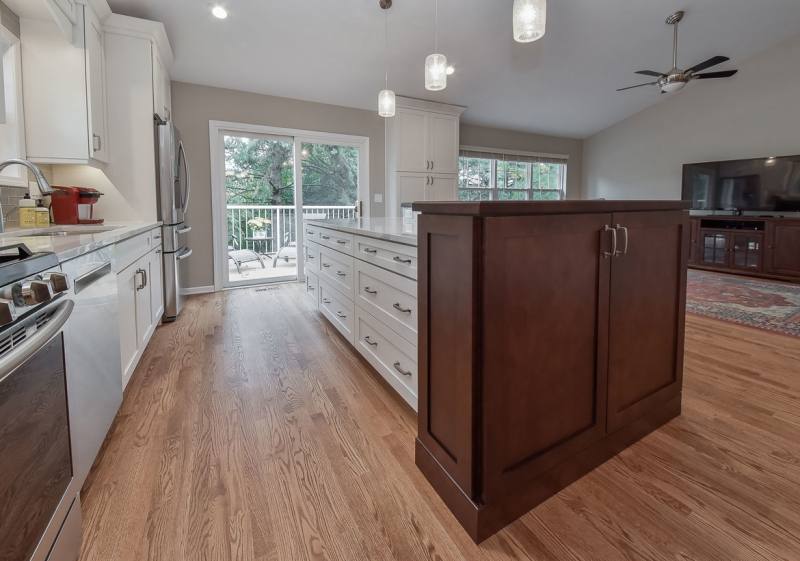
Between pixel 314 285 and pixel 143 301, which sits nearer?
pixel 143 301

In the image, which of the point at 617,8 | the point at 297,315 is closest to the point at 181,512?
the point at 297,315

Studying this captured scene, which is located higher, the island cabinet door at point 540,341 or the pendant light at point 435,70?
the pendant light at point 435,70

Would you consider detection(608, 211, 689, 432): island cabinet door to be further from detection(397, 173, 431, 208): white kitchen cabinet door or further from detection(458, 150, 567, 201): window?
detection(458, 150, 567, 201): window

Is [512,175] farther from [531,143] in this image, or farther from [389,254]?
[389,254]

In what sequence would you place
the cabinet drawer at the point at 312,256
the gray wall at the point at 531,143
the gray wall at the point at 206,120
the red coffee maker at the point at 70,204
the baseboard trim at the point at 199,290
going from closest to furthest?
the red coffee maker at the point at 70,204 < the cabinet drawer at the point at 312,256 < the gray wall at the point at 206,120 < the baseboard trim at the point at 199,290 < the gray wall at the point at 531,143

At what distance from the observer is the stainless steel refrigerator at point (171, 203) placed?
3133mm

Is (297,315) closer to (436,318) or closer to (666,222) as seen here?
(436,318)

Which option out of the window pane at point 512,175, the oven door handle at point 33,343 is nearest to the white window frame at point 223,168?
the window pane at point 512,175

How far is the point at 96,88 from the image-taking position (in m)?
2.69

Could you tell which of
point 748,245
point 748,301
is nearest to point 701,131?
point 748,245

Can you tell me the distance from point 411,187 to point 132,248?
3859 mm

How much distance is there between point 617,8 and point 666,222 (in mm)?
3712

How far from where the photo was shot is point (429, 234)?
1229mm

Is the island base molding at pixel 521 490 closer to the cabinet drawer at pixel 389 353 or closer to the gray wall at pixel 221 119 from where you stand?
the cabinet drawer at pixel 389 353
